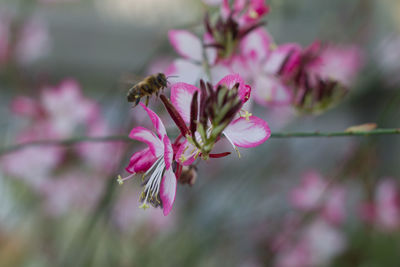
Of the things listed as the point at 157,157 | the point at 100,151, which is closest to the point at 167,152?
the point at 157,157

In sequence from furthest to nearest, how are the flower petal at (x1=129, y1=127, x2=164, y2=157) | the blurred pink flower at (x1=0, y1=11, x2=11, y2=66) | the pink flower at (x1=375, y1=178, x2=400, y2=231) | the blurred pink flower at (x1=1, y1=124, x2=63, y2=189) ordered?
the blurred pink flower at (x1=0, y1=11, x2=11, y2=66) < the pink flower at (x1=375, y1=178, x2=400, y2=231) < the blurred pink flower at (x1=1, y1=124, x2=63, y2=189) < the flower petal at (x1=129, y1=127, x2=164, y2=157)

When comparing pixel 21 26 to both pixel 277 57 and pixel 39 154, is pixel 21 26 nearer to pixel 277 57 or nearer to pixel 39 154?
pixel 39 154

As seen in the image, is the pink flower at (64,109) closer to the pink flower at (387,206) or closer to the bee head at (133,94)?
the bee head at (133,94)

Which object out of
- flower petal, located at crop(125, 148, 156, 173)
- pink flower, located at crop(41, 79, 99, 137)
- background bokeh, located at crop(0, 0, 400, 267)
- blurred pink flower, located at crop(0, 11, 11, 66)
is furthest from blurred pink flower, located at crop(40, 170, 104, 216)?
flower petal, located at crop(125, 148, 156, 173)

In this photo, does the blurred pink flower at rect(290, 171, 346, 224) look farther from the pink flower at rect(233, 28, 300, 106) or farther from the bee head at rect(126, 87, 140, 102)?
the bee head at rect(126, 87, 140, 102)

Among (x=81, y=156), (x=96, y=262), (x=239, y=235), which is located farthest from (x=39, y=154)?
(x=239, y=235)

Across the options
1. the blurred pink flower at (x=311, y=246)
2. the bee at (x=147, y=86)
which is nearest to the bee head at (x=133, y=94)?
the bee at (x=147, y=86)
